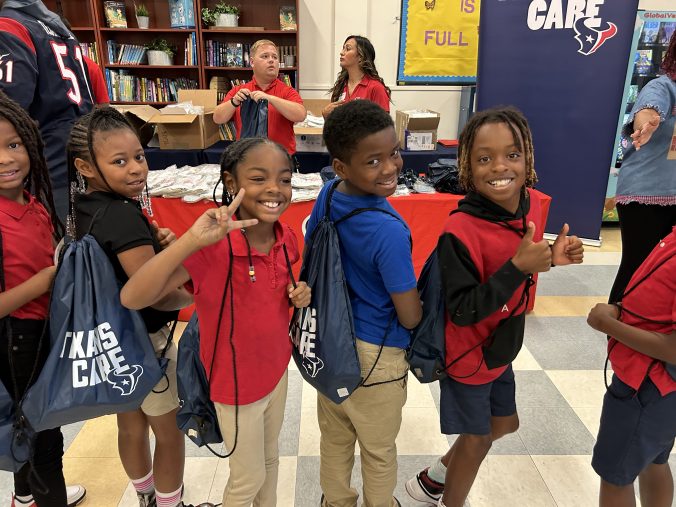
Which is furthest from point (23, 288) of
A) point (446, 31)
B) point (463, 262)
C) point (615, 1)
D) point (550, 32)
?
point (446, 31)

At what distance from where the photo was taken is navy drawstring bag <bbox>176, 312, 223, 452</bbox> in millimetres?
1140

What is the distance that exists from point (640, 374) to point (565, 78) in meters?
3.29

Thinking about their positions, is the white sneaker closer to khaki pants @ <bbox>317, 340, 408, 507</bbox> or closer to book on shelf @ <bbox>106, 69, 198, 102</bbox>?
khaki pants @ <bbox>317, 340, 408, 507</bbox>

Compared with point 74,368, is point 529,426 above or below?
below

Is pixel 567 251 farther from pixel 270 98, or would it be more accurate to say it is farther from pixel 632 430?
pixel 270 98

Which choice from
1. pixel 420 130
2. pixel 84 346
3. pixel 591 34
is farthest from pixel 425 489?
pixel 591 34

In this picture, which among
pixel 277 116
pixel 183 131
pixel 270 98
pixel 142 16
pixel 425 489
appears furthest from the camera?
pixel 142 16

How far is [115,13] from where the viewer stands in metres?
4.87

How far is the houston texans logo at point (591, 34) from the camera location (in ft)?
11.6

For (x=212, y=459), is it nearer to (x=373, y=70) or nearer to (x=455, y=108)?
(x=373, y=70)

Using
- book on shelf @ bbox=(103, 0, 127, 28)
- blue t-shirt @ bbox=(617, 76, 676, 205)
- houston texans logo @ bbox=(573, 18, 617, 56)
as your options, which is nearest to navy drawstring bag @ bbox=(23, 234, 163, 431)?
blue t-shirt @ bbox=(617, 76, 676, 205)

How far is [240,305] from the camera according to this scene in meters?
1.06

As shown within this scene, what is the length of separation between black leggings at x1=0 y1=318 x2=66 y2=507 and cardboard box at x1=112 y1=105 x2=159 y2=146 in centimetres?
254

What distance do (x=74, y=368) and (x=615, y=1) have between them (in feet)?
Answer: 13.6
